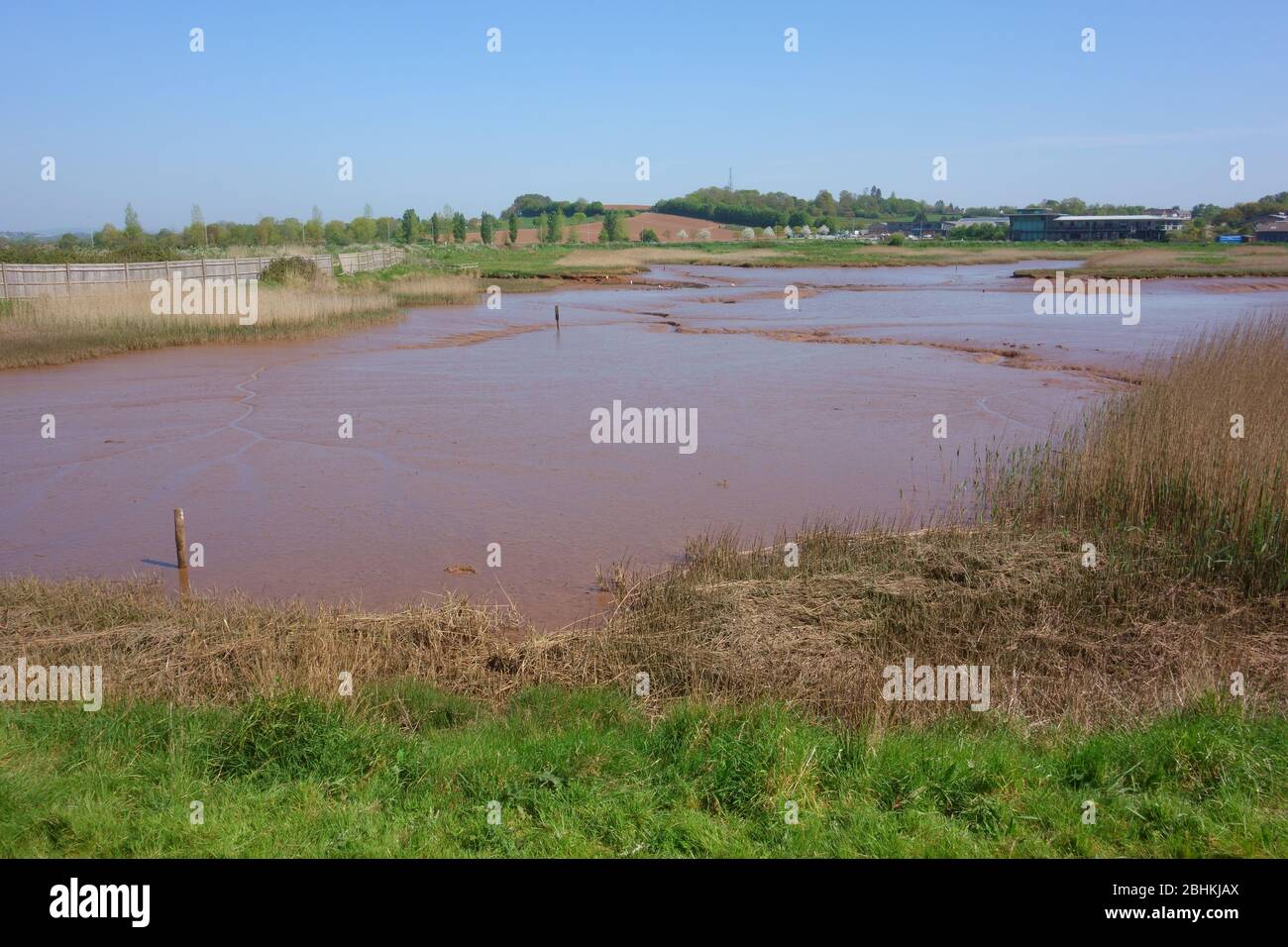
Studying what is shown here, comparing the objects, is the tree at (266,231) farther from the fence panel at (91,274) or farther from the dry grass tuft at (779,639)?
the dry grass tuft at (779,639)

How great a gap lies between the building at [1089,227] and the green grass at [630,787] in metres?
120

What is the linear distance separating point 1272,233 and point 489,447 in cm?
11026

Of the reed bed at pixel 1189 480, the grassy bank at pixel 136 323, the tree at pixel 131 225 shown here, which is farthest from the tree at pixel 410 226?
the reed bed at pixel 1189 480

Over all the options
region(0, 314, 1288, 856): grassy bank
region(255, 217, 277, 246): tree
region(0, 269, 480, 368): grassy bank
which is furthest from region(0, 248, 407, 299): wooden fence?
region(255, 217, 277, 246): tree

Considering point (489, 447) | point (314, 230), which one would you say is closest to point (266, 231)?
point (314, 230)

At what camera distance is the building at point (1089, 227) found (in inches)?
4456

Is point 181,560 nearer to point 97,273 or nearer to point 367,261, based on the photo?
point 97,273

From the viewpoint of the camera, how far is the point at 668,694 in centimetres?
720

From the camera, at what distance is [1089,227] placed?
385ft

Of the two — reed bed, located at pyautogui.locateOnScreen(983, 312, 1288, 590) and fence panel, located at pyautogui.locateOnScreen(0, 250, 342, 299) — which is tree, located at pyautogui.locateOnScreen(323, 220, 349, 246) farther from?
reed bed, located at pyautogui.locateOnScreen(983, 312, 1288, 590)

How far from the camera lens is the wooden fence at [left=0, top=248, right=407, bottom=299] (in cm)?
3203

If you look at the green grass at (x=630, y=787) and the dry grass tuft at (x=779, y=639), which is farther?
the dry grass tuft at (x=779, y=639)

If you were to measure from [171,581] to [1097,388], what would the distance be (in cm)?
1832
